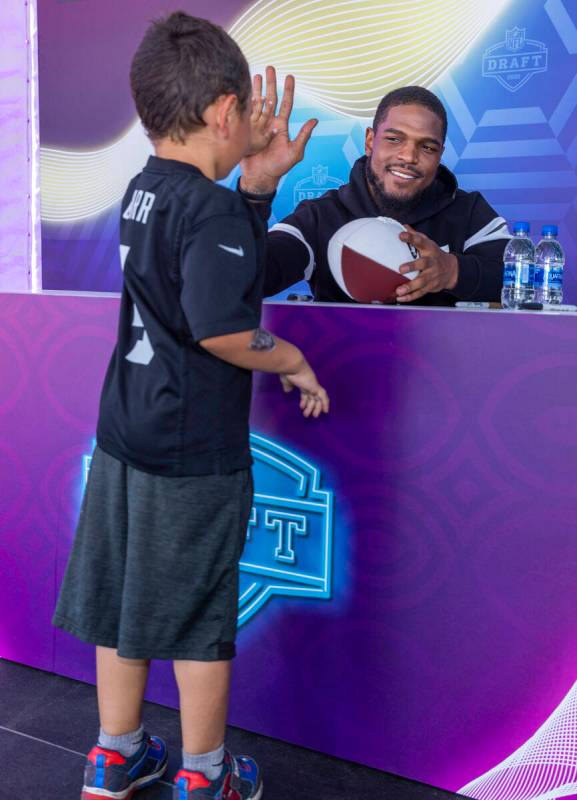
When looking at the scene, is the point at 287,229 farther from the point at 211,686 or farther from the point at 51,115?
the point at 51,115

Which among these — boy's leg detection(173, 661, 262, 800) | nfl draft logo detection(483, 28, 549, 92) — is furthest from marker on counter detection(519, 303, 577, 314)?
nfl draft logo detection(483, 28, 549, 92)

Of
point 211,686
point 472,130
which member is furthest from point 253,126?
point 472,130

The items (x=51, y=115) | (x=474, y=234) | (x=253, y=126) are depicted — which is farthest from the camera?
(x=51, y=115)

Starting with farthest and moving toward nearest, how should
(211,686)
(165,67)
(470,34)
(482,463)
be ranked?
1. (470,34)
2. (482,463)
3. (211,686)
4. (165,67)

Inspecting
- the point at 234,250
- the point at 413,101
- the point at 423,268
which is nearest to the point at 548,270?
the point at 423,268

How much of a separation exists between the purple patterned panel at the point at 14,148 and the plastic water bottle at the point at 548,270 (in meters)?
3.33

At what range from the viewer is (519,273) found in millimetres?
1954

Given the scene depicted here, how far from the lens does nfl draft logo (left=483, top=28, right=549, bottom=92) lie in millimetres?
3346

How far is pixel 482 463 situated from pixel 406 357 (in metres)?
0.24

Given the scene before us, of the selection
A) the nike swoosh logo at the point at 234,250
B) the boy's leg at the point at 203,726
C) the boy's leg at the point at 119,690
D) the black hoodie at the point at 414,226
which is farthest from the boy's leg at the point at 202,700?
the black hoodie at the point at 414,226

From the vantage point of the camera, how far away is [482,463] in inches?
60.8

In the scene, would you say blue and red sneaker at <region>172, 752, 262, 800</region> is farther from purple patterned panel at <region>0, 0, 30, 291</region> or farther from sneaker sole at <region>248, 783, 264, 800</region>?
purple patterned panel at <region>0, 0, 30, 291</region>

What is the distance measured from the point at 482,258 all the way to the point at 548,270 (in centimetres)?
18

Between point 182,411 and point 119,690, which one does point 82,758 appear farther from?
point 182,411
